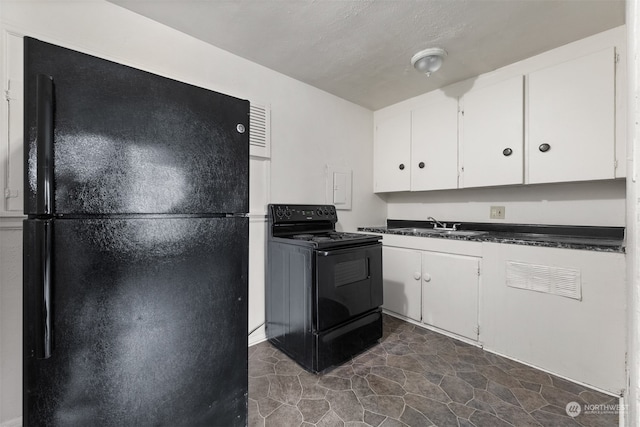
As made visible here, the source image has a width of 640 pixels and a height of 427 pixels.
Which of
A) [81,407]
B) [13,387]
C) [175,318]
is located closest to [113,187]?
[175,318]

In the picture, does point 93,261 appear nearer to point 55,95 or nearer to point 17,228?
point 55,95

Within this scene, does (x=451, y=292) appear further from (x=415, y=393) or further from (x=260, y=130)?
(x=260, y=130)

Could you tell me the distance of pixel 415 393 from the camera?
161cm

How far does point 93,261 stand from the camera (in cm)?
81

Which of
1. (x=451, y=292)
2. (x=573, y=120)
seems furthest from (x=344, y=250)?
(x=573, y=120)

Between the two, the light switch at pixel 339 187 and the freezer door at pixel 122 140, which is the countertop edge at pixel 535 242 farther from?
the freezer door at pixel 122 140

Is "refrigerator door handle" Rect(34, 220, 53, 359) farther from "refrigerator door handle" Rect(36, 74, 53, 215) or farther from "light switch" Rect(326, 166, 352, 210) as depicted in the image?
"light switch" Rect(326, 166, 352, 210)

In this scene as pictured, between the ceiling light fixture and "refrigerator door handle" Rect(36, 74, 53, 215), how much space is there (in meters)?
2.23

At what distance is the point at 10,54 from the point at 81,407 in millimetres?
1762

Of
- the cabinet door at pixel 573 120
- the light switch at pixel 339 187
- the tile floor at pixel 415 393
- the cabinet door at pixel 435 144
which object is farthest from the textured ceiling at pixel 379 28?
the tile floor at pixel 415 393

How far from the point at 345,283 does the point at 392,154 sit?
6.05ft

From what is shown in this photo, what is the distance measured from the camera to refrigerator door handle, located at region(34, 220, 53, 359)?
718mm

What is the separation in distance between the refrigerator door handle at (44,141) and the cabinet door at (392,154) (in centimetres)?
286

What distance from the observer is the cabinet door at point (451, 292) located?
7.13 ft
